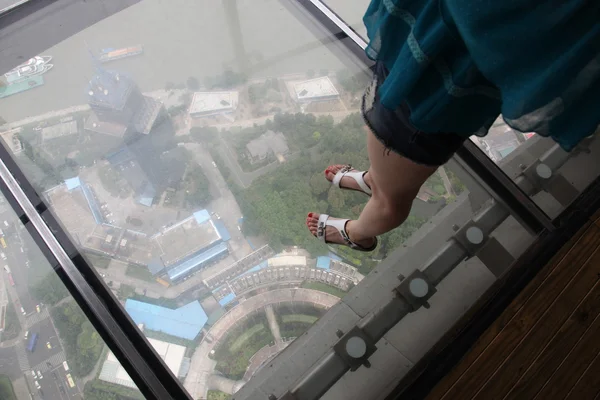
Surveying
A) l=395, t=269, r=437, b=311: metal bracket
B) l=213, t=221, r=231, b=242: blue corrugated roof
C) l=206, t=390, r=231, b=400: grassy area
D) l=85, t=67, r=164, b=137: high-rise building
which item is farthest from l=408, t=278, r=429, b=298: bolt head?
l=85, t=67, r=164, b=137: high-rise building

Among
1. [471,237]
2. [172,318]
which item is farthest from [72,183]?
[471,237]

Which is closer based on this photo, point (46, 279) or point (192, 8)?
point (46, 279)

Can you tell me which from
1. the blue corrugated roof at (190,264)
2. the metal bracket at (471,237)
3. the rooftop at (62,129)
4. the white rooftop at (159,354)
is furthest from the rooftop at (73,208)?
the metal bracket at (471,237)

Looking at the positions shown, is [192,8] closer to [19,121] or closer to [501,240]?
[19,121]

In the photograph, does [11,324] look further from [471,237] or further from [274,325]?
[471,237]

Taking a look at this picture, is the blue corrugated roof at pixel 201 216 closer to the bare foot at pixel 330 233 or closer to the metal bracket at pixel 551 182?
the bare foot at pixel 330 233

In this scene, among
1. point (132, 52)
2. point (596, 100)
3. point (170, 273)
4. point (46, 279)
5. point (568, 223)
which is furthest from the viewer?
point (132, 52)

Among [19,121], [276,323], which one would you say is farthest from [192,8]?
[276,323]

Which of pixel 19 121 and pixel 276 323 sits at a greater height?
pixel 19 121
